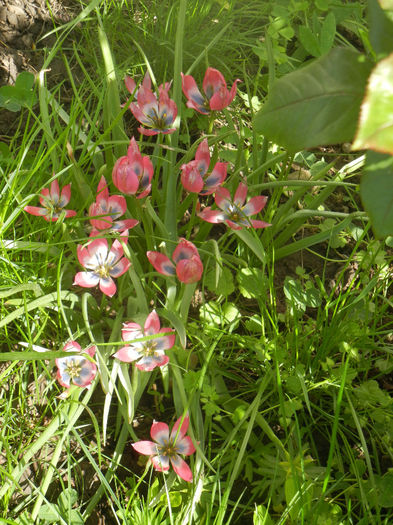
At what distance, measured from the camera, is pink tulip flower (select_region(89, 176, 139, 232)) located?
3.60 ft

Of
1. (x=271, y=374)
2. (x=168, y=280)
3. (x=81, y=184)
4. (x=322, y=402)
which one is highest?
(x=81, y=184)

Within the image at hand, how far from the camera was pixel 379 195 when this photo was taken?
676mm

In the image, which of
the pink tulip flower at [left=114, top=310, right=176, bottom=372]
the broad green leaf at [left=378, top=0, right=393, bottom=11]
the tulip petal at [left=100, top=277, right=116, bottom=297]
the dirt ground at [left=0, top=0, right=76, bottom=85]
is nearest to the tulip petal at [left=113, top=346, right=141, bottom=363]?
the pink tulip flower at [left=114, top=310, right=176, bottom=372]

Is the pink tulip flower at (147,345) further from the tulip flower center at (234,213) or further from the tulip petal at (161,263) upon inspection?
the tulip flower center at (234,213)

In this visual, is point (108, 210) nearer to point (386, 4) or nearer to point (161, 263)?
point (161, 263)

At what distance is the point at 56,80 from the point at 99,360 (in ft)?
3.58

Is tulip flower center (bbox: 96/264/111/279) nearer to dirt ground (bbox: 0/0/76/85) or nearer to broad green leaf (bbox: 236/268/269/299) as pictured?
broad green leaf (bbox: 236/268/269/299)

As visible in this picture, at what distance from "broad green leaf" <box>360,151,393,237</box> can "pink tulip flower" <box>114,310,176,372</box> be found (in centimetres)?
50

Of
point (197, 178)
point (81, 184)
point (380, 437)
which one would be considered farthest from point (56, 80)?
point (380, 437)

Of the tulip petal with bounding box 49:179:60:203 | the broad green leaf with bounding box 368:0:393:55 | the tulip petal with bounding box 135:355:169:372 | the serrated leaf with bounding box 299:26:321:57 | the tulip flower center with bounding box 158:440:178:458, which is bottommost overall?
the tulip flower center with bounding box 158:440:178:458

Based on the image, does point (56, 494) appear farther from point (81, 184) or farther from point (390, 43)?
point (390, 43)

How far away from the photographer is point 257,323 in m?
1.25

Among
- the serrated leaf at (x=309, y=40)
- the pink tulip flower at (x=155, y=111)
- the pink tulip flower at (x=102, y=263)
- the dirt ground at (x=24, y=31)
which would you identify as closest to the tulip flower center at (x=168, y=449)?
the pink tulip flower at (x=102, y=263)

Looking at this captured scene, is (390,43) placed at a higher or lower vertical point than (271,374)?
higher
